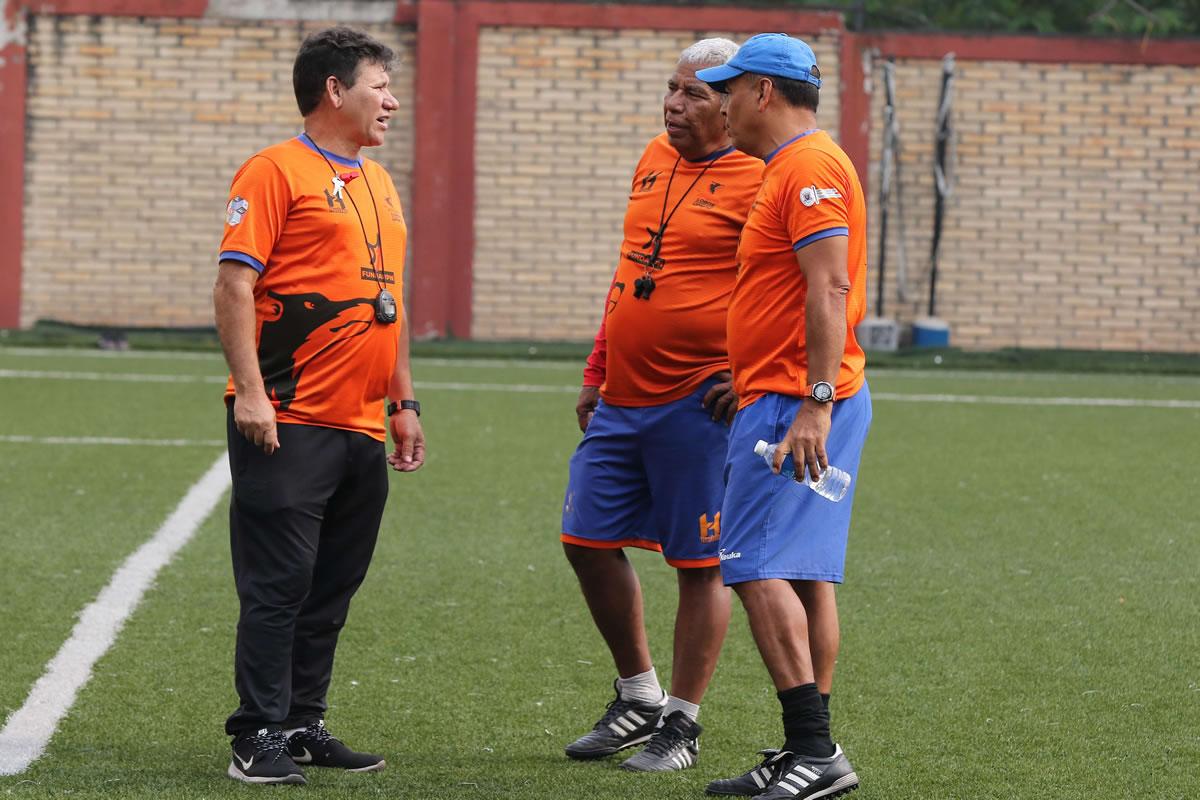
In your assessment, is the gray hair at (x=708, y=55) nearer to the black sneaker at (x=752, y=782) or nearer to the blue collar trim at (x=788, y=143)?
the blue collar trim at (x=788, y=143)

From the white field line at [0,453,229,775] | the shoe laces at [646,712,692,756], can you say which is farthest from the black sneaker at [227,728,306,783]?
the shoe laces at [646,712,692,756]

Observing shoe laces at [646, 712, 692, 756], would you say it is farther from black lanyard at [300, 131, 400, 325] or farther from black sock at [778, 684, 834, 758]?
black lanyard at [300, 131, 400, 325]

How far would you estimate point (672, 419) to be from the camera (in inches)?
196

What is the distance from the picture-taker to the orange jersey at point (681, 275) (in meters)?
4.90

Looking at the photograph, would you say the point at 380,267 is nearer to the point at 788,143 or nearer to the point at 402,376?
the point at 402,376

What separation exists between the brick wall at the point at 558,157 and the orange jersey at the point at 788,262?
45.6ft

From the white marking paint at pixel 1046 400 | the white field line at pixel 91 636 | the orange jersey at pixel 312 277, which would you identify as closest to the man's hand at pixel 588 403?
the orange jersey at pixel 312 277

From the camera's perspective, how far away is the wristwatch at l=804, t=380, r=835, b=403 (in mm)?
4219

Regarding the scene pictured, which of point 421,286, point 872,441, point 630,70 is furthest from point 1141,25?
point 872,441

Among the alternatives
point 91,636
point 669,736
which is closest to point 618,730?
point 669,736

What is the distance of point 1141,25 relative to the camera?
74.0ft

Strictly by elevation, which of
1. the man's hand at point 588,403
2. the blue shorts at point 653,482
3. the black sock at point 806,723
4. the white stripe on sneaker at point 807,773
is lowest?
the white stripe on sneaker at point 807,773

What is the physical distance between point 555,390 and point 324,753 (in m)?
9.32

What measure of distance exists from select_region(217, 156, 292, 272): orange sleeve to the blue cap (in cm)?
113
